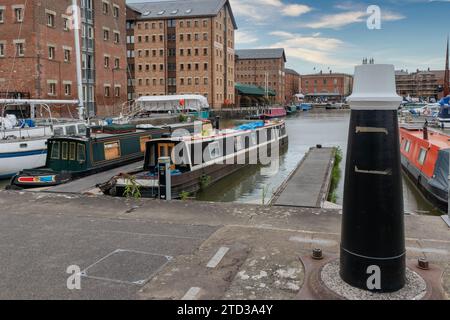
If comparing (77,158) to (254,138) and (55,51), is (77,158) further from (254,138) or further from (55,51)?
(55,51)

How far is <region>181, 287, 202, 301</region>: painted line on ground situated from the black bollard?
1.71 m

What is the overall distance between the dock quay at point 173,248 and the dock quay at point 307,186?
2.17 m

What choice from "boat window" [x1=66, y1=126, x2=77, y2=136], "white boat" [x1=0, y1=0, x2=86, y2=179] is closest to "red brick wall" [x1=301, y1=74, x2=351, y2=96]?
"boat window" [x1=66, y1=126, x2=77, y2=136]

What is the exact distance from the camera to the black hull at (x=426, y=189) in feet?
41.5

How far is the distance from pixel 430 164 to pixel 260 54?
11098cm

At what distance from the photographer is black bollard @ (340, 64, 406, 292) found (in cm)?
437

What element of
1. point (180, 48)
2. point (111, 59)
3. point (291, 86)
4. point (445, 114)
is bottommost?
point (445, 114)

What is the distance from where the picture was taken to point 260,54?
12162 centimetres

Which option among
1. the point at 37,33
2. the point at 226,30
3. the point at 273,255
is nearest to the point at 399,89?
the point at 226,30

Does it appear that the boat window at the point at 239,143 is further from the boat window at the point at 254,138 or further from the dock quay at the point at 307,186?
the dock quay at the point at 307,186

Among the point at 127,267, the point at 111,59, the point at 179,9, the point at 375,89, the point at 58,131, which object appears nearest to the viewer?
the point at 375,89

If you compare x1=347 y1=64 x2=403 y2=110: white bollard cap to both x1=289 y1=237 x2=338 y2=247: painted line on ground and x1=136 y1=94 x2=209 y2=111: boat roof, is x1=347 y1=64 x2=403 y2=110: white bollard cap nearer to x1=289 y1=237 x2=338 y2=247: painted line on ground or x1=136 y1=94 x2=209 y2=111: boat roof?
x1=289 y1=237 x2=338 y2=247: painted line on ground

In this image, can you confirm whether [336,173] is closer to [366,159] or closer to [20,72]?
[366,159]

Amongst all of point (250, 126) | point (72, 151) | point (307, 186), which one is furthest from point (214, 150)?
point (250, 126)
